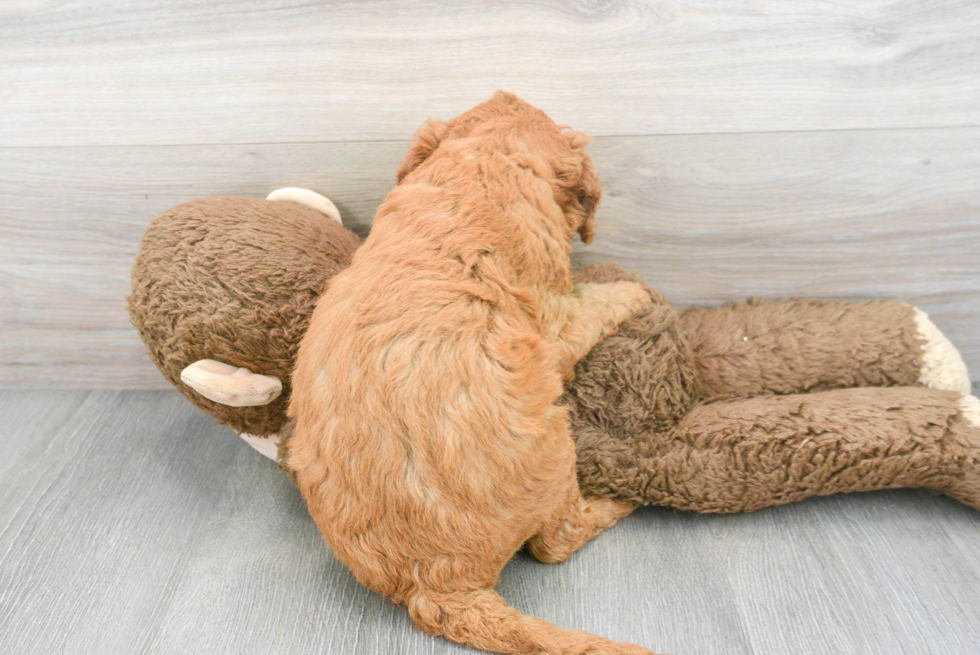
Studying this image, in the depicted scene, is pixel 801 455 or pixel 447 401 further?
pixel 801 455

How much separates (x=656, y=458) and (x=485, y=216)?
0.57 meters

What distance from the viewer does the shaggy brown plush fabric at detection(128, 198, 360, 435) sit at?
1235mm

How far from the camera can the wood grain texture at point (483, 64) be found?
1.37 m

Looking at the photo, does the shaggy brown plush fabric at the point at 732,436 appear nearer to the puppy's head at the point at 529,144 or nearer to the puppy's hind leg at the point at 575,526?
the puppy's hind leg at the point at 575,526

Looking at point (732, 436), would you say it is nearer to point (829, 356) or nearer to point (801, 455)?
point (801, 455)

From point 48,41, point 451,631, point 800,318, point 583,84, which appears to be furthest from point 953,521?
point 48,41

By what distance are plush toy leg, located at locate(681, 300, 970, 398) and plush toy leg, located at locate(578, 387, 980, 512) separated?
0.39 ft

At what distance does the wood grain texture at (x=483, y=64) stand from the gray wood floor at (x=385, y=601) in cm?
80

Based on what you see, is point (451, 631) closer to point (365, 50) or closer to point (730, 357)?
point (730, 357)

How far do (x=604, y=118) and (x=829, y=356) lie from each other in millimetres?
690

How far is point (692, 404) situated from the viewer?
1.41 m

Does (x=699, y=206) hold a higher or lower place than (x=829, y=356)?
higher

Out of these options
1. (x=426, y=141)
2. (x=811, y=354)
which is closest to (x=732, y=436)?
(x=811, y=354)

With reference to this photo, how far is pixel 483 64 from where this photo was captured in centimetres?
141
